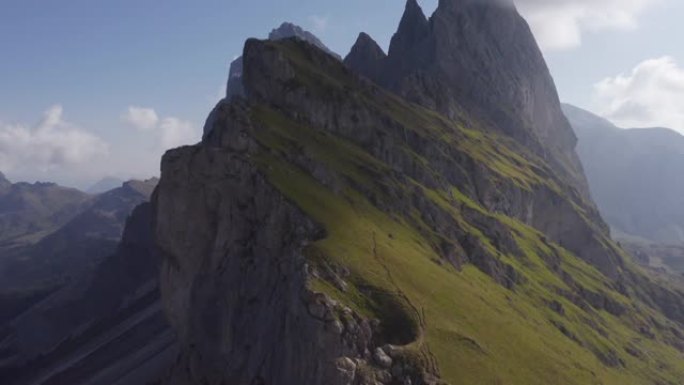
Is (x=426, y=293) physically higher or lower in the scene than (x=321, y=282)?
lower

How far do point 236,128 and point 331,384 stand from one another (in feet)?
218

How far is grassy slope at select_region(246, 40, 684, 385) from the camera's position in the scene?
4579 inches

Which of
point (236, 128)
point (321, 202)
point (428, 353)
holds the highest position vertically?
point (236, 128)

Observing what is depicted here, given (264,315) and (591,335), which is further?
(591,335)

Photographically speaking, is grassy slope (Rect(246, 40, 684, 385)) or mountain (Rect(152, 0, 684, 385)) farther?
grassy slope (Rect(246, 40, 684, 385))

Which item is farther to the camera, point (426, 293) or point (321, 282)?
point (426, 293)

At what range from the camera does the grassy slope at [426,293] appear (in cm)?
11631

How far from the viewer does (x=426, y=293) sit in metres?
128

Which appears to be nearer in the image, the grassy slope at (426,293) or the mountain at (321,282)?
the mountain at (321,282)

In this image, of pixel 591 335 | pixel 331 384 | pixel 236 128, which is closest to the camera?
pixel 331 384

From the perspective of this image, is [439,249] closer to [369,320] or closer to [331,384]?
[369,320]

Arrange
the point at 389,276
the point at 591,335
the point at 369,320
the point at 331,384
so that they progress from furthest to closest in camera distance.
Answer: the point at 591,335 < the point at 389,276 < the point at 369,320 < the point at 331,384

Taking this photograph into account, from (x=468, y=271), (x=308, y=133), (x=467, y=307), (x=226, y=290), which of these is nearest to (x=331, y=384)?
(x=226, y=290)

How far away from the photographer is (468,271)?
169 m
